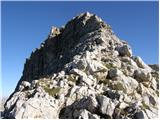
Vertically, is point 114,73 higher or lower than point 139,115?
higher

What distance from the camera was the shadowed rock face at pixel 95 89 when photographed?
→ 4916 centimetres

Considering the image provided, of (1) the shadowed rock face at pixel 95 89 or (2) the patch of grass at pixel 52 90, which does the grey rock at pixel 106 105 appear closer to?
(1) the shadowed rock face at pixel 95 89

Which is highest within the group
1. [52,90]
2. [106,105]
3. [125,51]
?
[125,51]

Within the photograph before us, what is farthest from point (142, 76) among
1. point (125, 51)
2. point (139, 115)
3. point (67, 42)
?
point (67, 42)

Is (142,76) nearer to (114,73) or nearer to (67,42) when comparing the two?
(114,73)

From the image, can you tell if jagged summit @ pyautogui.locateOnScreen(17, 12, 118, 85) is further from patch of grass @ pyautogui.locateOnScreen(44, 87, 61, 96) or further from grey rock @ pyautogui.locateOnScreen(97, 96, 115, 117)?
grey rock @ pyautogui.locateOnScreen(97, 96, 115, 117)

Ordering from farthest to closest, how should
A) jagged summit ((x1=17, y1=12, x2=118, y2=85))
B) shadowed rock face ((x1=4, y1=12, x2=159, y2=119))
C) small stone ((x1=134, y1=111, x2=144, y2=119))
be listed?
jagged summit ((x1=17, y1=12, x2=118, y2=85)) < shadowed rock face ((x1=4, y1=12, x2=159, y2=119)) < small stone ((x1=134, y1=111, x2=144, y2=119))

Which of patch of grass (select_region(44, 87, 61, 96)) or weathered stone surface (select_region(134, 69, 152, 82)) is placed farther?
weathered stone surface (select_region(134, 69, 152, 82))

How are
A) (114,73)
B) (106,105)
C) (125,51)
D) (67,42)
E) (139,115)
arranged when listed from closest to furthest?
1. (139,115)
2. (106,105)
3. (114,73)
4. (125,51)
5. (67,42)

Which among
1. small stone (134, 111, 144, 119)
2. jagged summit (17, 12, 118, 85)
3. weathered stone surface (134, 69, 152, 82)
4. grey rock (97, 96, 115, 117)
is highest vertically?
jagged summit (17, 12, 118, 85)

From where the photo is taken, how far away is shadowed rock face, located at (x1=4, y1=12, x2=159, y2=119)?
4916cm

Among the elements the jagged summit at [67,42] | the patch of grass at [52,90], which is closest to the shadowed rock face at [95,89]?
the patch of grass at [52,90]

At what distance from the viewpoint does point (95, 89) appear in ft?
195

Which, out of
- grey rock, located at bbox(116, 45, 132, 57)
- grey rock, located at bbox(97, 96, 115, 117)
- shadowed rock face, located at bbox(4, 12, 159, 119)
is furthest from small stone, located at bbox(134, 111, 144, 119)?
grey rock, located at bbox(116, 45, 132, 57)
